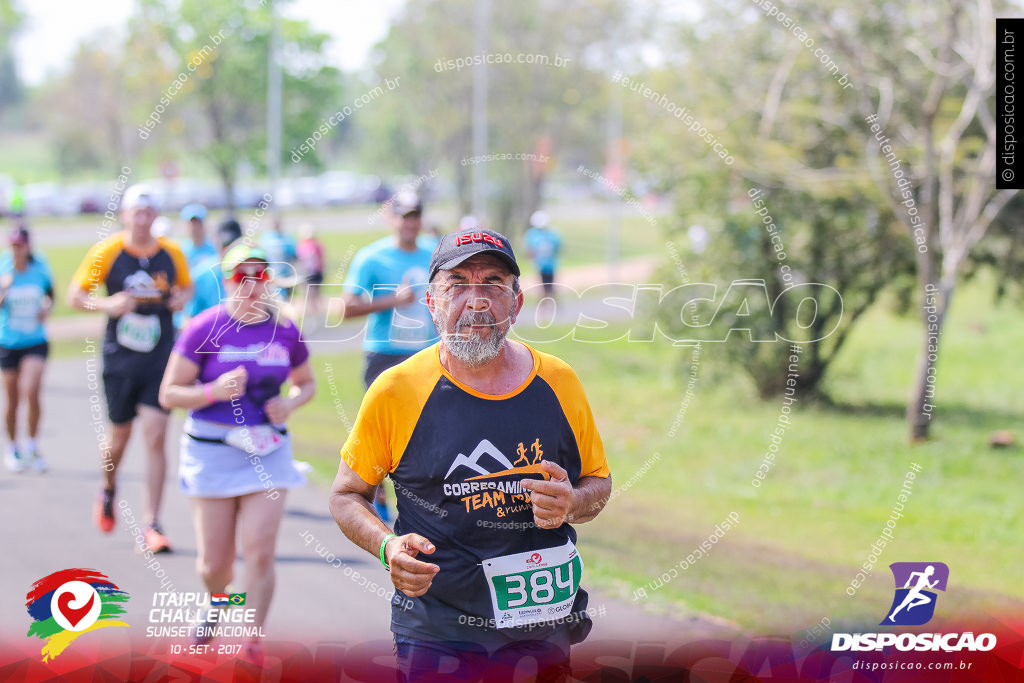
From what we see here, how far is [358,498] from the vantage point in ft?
10.7

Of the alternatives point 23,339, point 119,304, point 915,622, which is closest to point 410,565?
point 915,622

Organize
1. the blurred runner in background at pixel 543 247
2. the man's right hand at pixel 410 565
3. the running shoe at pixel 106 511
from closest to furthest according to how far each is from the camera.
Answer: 1. the man's right hand at pixel 410 565
2. the running shoe at pixel 106 511
3. the blurred runner in background at pixel 543 247

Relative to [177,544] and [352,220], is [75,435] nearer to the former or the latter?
[177,544]

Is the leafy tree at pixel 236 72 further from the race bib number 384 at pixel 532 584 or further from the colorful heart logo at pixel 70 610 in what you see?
the race bib number 384 at pixel 532 584

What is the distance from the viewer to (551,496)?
3.06 m

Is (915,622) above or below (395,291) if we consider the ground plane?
below

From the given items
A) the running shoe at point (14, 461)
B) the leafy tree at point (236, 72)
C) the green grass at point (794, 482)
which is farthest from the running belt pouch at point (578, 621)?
the leafy tree at point (236, 72)

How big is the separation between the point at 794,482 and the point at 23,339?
7.47 m

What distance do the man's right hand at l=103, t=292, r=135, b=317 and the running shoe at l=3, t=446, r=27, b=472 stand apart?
290 centimetres

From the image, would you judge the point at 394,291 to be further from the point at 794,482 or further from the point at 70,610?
the point at 794,482

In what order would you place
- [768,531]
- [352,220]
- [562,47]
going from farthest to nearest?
[352,220] → [562,47] → [768,531]

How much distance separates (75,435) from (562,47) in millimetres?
19790

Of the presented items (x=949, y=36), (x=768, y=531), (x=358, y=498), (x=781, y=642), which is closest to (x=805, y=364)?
(x=949, y=36)

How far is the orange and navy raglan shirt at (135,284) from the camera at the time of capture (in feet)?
22.8
